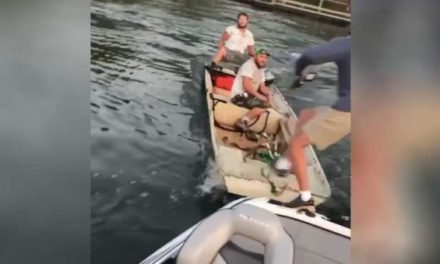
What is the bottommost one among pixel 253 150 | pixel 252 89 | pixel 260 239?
pixel 260 239

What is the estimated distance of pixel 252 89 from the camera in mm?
1341

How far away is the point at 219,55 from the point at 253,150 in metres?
0.19

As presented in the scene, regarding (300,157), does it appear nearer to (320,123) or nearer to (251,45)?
(320,123)

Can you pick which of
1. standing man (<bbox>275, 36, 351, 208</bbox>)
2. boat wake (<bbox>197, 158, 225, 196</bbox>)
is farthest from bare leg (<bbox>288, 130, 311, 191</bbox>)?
boat wake (<bbox>197, 158, 225, 196</bbox>)

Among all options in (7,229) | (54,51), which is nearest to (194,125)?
(54,51)

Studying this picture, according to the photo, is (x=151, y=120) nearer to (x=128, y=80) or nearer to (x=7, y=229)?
(x=128, y=80)

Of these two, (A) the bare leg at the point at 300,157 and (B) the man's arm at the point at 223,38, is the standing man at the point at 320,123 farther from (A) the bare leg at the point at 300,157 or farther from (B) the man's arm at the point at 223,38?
(B) the man's arm at the point at 223,38

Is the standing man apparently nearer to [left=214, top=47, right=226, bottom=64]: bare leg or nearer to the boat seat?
the boat seat

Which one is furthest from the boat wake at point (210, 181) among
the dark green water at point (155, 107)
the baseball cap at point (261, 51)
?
the baseball cap at point (261, 51)

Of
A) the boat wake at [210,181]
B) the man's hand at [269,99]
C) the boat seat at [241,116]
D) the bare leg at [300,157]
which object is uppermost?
the man's hand at [269,99]

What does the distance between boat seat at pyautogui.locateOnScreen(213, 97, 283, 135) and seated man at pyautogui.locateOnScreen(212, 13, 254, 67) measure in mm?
82

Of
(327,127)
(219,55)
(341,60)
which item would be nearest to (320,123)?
(327,127)

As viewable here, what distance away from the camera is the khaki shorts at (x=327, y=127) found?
1.27 m

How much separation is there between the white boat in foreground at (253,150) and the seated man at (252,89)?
12 mm
